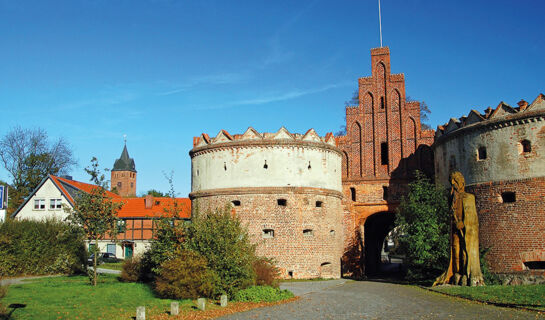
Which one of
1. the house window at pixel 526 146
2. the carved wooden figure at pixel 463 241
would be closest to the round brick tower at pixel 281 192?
the carved wooden figure at pixel 463 241

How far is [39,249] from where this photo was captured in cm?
2941

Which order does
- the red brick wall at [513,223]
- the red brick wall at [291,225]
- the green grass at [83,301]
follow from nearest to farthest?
the green grass at [83,301]
the red brick wall at [513,223]
the red brick wall at [291,225]

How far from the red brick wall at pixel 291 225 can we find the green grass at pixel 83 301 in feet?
23.0

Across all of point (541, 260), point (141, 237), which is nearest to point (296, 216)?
point (541, 260)

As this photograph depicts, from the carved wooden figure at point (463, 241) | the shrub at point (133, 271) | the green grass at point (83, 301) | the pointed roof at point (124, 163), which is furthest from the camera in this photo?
the pointed roof at point (124, 163)

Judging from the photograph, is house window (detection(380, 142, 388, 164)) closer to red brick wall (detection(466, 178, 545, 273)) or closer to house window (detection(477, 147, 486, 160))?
house window (detection(477, 147, 486, 160))

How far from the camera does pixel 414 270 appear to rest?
24281 millimetres

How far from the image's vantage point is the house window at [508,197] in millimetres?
23038

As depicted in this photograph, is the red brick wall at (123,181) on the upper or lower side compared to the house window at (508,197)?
upper

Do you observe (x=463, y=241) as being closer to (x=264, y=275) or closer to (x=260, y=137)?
(x=264, y=275)

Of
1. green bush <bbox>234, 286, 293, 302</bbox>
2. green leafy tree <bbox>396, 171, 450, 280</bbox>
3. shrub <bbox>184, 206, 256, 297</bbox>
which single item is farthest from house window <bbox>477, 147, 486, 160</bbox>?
shrub <bbox>184, 206, 256, 297</bbox>

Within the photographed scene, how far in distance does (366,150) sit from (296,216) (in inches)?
305

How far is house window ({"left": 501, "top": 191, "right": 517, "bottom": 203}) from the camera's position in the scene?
2304 centimetres

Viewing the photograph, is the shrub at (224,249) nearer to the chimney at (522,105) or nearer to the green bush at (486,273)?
the green bush at (486,273)
